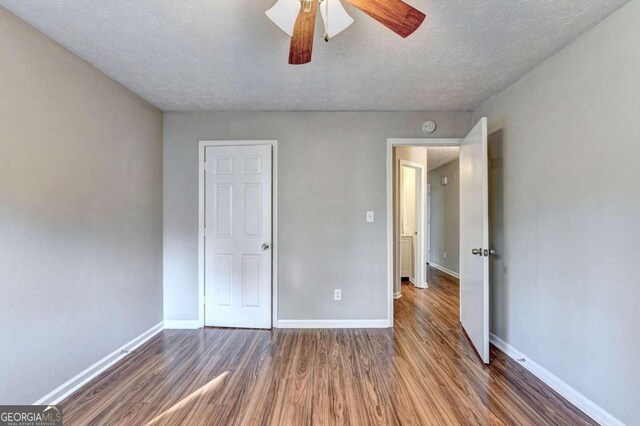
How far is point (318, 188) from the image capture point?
10.3ft

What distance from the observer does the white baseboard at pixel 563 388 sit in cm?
167

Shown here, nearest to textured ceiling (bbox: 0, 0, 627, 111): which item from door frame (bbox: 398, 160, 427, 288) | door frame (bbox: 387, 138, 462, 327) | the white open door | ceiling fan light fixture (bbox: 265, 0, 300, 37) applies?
ceiling fan light fixture (bbox: 265, 0, 300, 37)

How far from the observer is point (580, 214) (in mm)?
1835

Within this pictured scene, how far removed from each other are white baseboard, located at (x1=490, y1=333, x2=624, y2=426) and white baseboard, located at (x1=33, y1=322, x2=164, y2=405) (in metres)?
3.32

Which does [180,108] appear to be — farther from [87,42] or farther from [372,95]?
[372,95]

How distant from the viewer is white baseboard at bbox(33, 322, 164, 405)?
6.02ft

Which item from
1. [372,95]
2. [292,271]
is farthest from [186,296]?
[372,95]

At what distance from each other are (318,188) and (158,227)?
175 centimetres

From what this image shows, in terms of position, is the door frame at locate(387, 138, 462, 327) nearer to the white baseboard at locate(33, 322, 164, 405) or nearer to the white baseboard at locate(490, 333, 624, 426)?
the white baseboard at locate(490, 333, 624, 426)

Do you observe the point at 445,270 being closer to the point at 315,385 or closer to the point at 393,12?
the point at 315,385

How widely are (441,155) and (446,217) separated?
146 cm

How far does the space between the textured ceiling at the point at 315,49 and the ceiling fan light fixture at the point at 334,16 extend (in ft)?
0.63

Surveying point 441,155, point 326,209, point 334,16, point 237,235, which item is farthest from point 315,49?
point 441,155

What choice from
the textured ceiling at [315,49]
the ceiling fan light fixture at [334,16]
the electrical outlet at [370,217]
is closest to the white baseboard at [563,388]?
the electrical outlet at [370,217]
